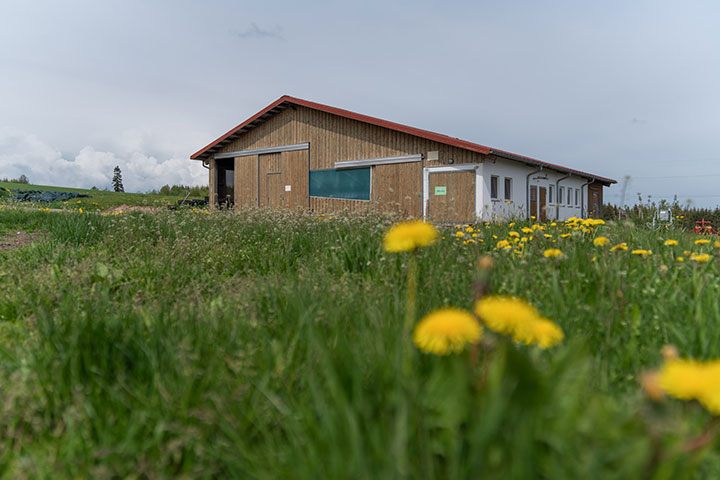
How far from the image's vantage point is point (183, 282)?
3.90 meters

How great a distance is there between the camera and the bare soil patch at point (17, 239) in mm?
6352

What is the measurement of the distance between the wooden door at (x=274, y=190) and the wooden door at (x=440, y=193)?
7.32 metres

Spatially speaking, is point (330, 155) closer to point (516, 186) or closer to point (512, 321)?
point (516, 186)

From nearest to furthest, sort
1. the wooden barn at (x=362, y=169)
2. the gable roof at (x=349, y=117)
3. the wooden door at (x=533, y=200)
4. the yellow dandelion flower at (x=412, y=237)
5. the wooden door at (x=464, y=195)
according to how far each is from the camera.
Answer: the yellow dandelion flower at (x=412, y=237) < the gable roof at (x=349, y=117) < the wooden door at (x=464, y=195) < the wooden barn at (x=362, y=169) < the wooden door at (x=533, y=200)

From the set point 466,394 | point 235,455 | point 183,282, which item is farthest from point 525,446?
point 183,282

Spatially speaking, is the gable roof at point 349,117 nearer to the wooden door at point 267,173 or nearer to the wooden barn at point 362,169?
the wooden barn at point 362,169

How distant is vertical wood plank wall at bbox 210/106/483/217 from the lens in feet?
53.0

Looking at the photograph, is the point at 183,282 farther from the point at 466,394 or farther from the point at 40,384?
the point at 466,394

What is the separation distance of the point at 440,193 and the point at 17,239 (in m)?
12.6

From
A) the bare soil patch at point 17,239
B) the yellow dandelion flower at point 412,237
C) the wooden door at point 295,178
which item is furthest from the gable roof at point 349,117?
the yellow dandelion flower at point 412,237

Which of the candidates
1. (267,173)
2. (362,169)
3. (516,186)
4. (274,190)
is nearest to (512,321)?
(362,169)

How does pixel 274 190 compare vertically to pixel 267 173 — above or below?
below

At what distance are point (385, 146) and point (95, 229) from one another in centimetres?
1198

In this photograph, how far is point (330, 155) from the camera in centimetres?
1811
